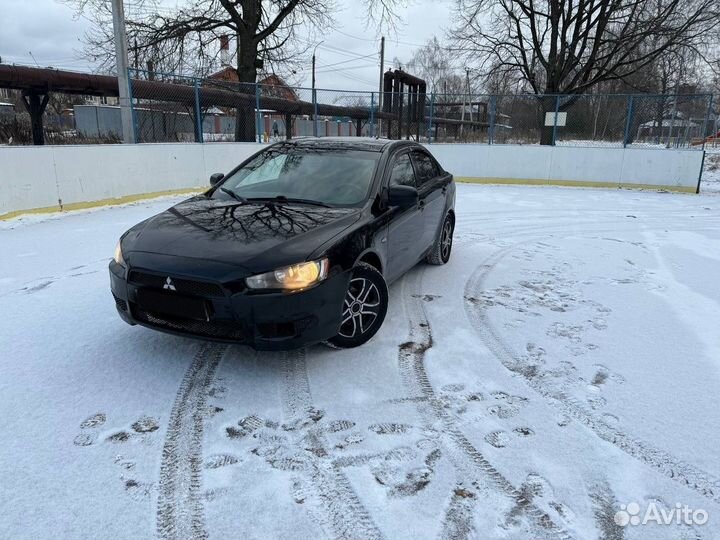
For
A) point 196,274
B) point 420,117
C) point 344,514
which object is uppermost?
point 420,117

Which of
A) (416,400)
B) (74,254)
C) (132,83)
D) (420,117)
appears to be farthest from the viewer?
(420,117)

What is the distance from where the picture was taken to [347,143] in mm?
4848

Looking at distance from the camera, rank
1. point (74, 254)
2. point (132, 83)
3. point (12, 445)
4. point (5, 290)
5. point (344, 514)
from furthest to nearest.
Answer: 1. point (132, 83)
2. point (74, 254)
3. point (5, 290)
4. point (12, 445)
5. point (344, 514)

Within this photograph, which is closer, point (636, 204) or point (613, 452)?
point (613, 452)

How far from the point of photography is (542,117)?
17.5m

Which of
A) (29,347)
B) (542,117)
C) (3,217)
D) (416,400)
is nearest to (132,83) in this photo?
(3,217)

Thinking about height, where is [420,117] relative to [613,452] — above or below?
above

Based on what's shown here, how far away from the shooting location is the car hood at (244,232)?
122 inches

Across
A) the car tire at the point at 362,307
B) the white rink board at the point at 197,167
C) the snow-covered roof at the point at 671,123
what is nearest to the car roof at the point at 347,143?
the car tire at the point at 362,307

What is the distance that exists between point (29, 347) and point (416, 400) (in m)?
2.81

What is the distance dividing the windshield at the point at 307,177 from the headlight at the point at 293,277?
99cm

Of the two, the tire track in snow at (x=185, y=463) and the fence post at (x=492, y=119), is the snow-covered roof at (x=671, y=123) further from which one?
the tire track in snow at (x=185, y=463)

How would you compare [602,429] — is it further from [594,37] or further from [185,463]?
[594,37]

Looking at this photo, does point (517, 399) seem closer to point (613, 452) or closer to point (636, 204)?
point (613, 452)
